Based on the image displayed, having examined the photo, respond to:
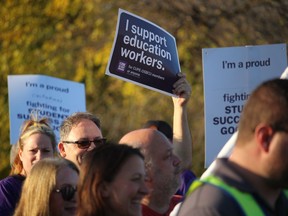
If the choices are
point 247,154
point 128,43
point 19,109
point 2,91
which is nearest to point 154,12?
point 2,91

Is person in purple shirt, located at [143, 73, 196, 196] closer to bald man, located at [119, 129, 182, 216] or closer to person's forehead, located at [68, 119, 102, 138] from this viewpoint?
person's forehead, located at [68, 119, 102, 138]

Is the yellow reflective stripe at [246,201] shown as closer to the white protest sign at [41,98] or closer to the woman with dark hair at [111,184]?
the woman with dark hair at [111,184]

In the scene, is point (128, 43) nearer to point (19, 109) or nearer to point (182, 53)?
point (19, 109)

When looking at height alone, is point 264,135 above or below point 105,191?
above

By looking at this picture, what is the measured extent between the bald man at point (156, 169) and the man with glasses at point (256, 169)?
1.27 metres

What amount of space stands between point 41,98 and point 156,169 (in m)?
4.01

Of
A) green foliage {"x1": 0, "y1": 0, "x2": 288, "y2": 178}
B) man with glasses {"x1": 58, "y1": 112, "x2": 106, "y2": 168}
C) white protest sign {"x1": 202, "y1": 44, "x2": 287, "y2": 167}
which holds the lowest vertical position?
man with glasses {"x1": 58, "y1": 112, "x2": 106, "y2": 168}

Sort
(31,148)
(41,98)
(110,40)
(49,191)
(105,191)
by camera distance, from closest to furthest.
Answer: (105,191) → (49,191) → (31,148) → (41,98) → (110,40)

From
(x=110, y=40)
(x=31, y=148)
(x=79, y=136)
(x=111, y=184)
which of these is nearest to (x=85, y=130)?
(x=79, y=136)

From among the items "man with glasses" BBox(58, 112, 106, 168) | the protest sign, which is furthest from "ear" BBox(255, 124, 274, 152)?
the protest sign

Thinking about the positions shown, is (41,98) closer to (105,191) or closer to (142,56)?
(142,56)

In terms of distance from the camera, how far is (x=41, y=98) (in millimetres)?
9281

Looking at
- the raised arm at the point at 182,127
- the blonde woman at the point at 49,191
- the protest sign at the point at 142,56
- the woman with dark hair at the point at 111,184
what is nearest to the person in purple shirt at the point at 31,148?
the protest sign at the point at 142,56

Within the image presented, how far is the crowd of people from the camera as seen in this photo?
403 centimetres
